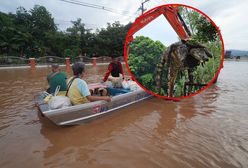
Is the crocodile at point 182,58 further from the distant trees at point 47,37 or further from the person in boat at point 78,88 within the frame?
the distant trees at point 47,37

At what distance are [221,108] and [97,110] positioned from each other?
3.78m

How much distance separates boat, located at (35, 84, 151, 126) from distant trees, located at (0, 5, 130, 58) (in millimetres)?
26467

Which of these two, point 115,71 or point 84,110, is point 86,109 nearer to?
point 84,110

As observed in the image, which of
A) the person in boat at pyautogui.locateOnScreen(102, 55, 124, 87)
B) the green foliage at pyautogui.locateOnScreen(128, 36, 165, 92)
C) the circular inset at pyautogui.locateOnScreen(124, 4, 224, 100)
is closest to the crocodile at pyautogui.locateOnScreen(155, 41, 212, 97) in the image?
the circular inset at pyautogui.locateOnScreen(124, 4, 224, 100)

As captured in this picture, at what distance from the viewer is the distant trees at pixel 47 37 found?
27.5 m

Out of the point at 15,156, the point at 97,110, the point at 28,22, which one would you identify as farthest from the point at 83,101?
the point at 28,22

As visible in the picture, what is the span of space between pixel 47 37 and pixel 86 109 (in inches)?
1259

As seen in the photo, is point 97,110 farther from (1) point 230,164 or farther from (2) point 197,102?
(2) point 197,102

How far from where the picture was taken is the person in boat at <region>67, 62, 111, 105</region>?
12.0 ft

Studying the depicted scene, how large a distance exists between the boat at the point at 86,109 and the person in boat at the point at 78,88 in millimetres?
179

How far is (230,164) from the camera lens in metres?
2.60

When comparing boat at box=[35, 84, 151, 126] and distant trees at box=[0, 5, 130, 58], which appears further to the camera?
distant trees at box=[0, 5, 130, 58]

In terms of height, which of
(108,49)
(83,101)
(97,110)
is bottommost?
(97,110)

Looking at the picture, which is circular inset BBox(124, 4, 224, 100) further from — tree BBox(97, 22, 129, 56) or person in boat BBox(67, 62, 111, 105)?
tree BBox(97, 22, 129, 56)
